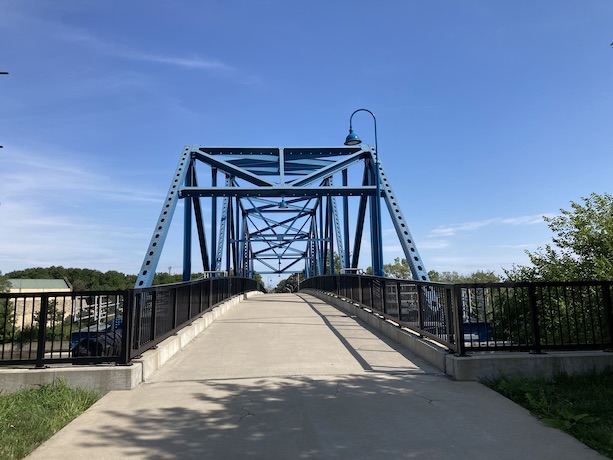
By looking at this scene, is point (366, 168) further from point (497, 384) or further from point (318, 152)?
point (497, 384)

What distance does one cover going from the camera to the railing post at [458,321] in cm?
616

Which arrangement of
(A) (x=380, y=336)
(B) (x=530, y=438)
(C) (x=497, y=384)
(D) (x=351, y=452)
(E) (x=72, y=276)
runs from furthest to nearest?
(E) (x=72, y=276)
(A) (x=380, y=336)
(C) (x=497, y=384)
(B) (x=530, y=438)
(D) (x=351, y=452)

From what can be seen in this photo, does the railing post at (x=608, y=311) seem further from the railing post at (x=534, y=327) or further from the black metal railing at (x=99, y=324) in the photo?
the black metal railing at (x=99, y=324)

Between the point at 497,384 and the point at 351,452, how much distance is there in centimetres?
284

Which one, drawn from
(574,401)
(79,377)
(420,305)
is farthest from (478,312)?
(79,377)

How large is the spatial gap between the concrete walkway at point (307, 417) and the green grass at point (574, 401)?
0.15 metres

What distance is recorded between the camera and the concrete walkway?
3725mm

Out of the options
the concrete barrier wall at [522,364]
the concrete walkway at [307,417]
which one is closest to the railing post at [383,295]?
the concrete walkway at [307,417]

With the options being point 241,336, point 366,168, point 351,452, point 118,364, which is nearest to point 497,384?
point 351,452

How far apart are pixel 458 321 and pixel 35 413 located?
526 centimetres

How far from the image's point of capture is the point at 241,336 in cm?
981

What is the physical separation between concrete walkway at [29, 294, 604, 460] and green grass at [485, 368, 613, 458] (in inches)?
6.1

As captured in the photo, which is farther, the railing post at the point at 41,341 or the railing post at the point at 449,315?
the railing post at the point at 449,315

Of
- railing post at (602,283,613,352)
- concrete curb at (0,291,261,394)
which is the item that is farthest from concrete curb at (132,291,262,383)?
railing post at (602,283,613,352)
